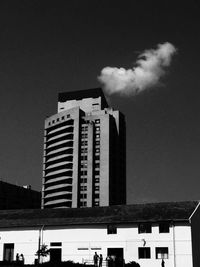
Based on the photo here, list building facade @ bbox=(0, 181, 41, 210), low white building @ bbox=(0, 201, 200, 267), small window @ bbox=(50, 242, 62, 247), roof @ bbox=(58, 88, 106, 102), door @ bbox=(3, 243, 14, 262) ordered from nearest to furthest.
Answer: low white building @ bbox=(0, 201, 200, 267) → small window @ bbox=(50, 242, 62, 247) → door @ bbox=(3, 243, 14, 262) → building facade @ bbox=(0, 181, 41, 210) → roof @ bbox=(58, 88, 106, 102)

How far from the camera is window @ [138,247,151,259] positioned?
58.2 metres

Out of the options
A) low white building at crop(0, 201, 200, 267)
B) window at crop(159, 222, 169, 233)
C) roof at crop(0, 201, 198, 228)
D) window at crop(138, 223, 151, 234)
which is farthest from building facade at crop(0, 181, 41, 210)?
window at crop(159, 222, 169, 233)

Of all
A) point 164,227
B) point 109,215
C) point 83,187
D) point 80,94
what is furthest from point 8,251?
point 80,94

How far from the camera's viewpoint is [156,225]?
59156 millimetres

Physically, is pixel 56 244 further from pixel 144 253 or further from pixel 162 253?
pixel 162 253

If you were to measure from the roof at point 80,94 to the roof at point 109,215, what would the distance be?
370ft

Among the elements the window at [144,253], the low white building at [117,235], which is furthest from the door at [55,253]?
the window at [144,253]

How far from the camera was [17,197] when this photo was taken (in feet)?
576

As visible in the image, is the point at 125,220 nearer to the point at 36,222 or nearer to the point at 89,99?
the point at 36,222

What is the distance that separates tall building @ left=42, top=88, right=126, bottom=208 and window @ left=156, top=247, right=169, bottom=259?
99.0 m

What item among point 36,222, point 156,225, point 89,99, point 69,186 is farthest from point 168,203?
point 89,99

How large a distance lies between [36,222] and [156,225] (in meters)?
17.1

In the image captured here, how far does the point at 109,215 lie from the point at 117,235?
167 inches

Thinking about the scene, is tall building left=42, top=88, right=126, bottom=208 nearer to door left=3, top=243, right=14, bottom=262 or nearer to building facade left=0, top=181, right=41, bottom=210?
building facade left=0, top=181, right=41, bottom=210
